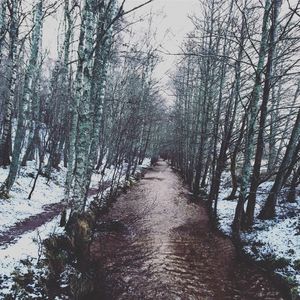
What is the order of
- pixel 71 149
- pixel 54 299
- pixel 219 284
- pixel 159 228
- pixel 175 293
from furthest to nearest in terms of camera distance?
pixel 71 149, pixel 159 228, pixel 219 284, pixel 175 293, pixel 54 299

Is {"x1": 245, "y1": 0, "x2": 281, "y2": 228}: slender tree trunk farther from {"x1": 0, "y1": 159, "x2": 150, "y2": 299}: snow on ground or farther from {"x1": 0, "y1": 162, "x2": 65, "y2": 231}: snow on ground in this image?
{"x1": 0, "y1": 162, "x2": 65, "y2": 231}: snow on ground

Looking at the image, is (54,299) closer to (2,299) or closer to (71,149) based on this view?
(2,299)

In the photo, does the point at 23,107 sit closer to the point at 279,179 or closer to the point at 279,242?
the point at 279,179

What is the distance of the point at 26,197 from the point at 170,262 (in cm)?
651

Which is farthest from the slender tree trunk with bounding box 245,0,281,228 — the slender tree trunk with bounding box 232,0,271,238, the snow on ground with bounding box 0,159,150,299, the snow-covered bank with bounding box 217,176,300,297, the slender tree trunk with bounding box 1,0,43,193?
the slender tree trunk with bounding box 1,0,43,193

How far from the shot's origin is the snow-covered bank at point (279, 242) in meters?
6.86

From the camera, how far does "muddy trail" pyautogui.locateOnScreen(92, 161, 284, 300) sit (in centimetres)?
595

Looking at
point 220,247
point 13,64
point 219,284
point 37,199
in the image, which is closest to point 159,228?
point 220,247

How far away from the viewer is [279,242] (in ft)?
26.6

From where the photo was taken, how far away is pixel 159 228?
1030cm

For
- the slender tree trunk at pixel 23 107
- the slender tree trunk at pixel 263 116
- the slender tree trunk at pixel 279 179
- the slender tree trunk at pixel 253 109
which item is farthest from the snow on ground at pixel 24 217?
the slender tree trunk at pixel 279 179

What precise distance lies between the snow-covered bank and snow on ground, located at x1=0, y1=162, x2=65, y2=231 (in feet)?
21.7

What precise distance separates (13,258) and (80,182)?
2261 millimetres

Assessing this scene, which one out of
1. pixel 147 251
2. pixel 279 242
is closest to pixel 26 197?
pixel 147 251
